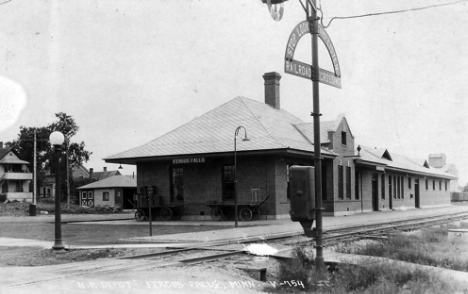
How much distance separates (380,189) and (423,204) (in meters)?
12.0

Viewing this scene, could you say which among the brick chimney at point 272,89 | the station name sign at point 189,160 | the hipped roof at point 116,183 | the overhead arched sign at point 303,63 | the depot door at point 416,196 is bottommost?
the depot door at point 416,196

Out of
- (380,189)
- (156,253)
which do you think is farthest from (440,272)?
(380,189)

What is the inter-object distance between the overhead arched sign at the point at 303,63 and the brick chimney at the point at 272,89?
80.7ft

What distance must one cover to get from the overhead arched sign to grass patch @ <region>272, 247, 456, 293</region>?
311 centimetres

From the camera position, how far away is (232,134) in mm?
28109

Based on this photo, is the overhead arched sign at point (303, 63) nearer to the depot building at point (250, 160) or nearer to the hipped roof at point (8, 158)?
the depot building at point (250, 160)

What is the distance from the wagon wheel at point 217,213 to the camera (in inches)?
1038

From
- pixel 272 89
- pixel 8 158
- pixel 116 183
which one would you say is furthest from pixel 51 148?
pixel 272 89

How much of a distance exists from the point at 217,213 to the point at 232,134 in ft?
14.4

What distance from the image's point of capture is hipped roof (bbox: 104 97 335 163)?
2633 centimetres

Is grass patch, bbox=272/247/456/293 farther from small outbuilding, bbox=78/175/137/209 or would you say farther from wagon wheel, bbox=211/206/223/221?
small outbuilding, bbox=78/175/137/209

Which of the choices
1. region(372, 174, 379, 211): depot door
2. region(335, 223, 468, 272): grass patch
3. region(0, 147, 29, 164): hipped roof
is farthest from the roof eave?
region(0, 147, 29, 164): hipped roof

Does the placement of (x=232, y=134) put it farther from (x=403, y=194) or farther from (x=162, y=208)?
(x=403, y=194)

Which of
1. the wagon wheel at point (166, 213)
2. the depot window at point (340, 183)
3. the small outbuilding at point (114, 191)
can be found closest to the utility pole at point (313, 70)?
the wagon wheel at point (166, 213)
